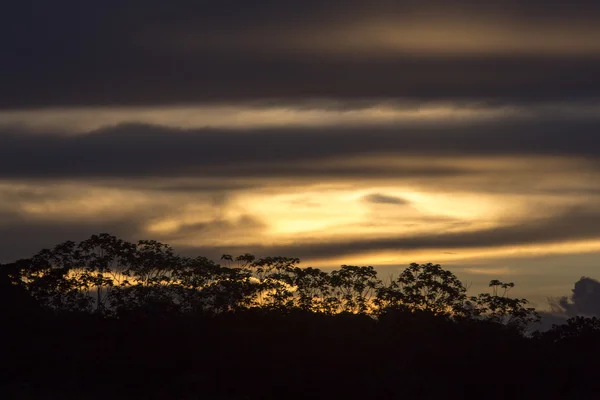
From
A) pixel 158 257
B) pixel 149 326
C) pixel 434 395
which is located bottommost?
pixel 434 395

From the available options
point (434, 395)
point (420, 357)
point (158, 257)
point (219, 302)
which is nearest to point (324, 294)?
point (219, 302)

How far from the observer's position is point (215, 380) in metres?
35.2

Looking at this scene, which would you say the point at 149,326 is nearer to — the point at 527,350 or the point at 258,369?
the point at 258,369

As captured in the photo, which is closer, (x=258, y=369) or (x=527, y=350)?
(x=258, y=369)

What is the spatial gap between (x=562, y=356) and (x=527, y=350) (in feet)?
4.59

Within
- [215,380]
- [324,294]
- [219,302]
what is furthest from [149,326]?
[324,294]

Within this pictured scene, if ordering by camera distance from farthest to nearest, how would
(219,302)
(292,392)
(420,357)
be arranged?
1. (219,302)
2. (420,357)
3. (292,392)

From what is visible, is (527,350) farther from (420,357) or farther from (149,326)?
(149,326)

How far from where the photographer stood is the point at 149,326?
3841 cm

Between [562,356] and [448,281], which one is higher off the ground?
[448,281]

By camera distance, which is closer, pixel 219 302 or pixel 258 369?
pixel 258 369

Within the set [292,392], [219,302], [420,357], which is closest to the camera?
[292,392]

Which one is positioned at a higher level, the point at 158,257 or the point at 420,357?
the point at 158,257

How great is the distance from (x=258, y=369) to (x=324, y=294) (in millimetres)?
15950
